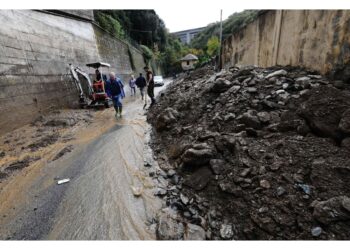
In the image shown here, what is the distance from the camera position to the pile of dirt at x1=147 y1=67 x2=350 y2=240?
175cm

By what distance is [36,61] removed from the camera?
253 inches

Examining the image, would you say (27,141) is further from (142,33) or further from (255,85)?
(142,33)

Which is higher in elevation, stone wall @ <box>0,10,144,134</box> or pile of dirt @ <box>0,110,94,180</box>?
stone wall @ <box>0,10,144,134</box>

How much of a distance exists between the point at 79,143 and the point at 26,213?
2.21m

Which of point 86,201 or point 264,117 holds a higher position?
point 264,117

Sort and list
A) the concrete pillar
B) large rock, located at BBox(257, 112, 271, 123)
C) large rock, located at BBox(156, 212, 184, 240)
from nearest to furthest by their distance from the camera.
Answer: large rock, located at BBox(156, 212, 184, 240), large rock, located at BBox(257, 112, 271, 123), the concrete pillar

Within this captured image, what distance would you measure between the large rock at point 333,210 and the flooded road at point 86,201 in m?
1.54

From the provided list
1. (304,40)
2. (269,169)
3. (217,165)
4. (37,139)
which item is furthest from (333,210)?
(37,139)

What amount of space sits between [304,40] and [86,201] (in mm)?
5039

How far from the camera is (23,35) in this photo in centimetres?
602

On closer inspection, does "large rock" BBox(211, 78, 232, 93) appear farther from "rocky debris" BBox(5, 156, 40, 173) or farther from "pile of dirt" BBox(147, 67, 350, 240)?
"rocky debris" BBox(5, 156, 40, 173)

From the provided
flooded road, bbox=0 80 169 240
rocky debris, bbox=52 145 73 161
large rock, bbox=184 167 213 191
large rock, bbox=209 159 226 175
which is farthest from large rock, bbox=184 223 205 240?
rocky debris, bbox=52 145 73 161

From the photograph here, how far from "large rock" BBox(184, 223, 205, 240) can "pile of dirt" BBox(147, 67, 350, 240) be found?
0.02 meters

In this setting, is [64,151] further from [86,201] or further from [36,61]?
[36,61]
